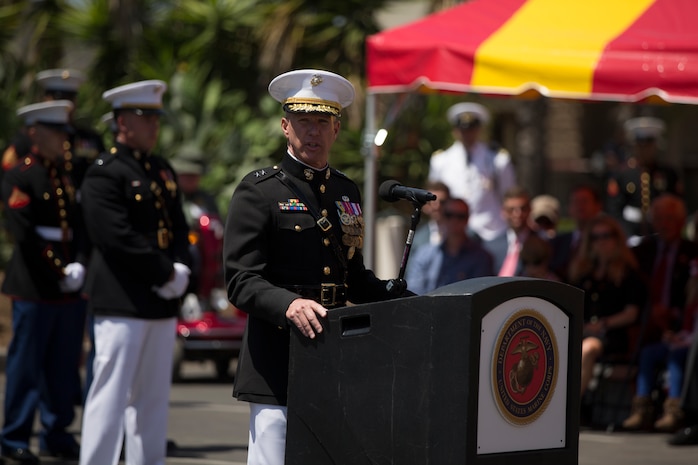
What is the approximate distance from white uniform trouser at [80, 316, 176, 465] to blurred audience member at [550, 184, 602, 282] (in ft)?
15.1

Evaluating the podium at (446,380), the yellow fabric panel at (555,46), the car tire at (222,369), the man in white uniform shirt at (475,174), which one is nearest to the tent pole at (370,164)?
the yellow fabric panel at (555,46)

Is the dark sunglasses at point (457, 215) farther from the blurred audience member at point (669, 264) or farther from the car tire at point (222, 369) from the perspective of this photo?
the car tire at point (222, 369)

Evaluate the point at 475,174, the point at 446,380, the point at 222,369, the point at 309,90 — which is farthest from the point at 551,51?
the point at 222,369

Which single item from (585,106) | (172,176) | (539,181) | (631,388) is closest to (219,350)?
(631,388)

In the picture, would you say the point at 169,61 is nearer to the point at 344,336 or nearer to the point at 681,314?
the point at 681,314

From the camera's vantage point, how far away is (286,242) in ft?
15.3

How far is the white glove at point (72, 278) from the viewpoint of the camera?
809 cm

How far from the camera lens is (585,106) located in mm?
37875

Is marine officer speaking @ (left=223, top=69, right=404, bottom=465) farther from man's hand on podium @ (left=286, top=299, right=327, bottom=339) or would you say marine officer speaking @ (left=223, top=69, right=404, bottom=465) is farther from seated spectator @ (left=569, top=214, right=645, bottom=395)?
seated spectator @ (left=569, top=214, right=645, bottom=395)

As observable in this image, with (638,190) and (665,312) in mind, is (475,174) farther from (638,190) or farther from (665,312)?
(665,312)

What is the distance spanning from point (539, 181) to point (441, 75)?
530 inches

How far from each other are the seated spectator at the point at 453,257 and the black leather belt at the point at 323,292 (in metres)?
5.40

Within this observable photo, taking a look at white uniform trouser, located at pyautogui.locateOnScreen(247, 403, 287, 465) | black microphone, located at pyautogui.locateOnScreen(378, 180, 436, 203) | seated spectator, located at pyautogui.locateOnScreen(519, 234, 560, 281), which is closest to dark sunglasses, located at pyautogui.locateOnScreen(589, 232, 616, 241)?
seated spectator, located at pyautogui.locateOnScreen(519, 234, 560, 281)

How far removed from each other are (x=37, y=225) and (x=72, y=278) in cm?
42
